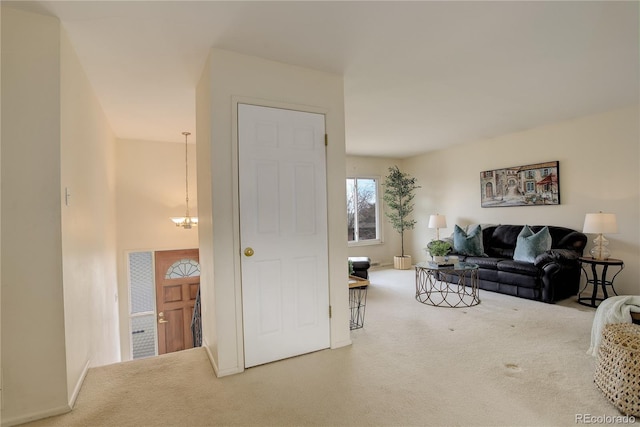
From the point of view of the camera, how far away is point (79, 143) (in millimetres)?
2543

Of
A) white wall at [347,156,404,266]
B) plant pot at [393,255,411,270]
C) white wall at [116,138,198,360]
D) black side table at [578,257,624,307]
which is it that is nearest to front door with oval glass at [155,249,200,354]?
white wall at [116,138,198,360]

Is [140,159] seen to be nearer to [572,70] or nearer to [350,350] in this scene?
[350,350]

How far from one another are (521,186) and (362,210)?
10.0ft

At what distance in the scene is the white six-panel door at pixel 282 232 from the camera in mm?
2494

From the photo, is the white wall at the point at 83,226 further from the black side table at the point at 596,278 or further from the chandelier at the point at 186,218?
the black side table at the point at 596,278

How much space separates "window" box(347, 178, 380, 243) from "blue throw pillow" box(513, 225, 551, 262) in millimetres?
3116

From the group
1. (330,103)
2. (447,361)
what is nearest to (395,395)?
(447,361)

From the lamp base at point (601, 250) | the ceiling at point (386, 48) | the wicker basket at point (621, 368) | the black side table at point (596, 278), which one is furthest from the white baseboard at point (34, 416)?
the lamp base at point (601, 250)

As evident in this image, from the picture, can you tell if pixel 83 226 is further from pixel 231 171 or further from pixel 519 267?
pixel 519 267

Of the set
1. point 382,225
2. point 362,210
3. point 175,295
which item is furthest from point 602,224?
point 175,295

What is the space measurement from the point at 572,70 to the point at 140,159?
18.4 ft

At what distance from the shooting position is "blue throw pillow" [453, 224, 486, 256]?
16.8 ft

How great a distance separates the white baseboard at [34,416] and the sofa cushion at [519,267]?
482 cm

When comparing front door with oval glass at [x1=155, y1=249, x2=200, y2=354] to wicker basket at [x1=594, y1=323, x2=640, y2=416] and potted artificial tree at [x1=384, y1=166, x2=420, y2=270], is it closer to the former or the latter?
potted artificial tree at [x1=384, y1=166, x2=420, y2=270]
